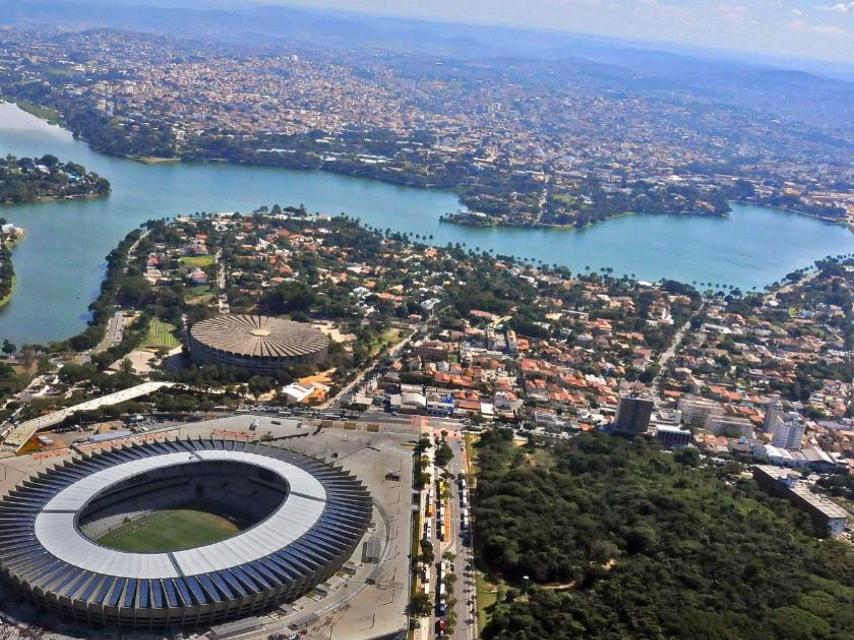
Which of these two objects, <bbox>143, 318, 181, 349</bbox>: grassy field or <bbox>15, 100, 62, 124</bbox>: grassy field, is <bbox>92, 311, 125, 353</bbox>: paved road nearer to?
<bbox>143, 318, 181, 349</bbox>: grassy field

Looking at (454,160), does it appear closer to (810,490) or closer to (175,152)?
(175,152)

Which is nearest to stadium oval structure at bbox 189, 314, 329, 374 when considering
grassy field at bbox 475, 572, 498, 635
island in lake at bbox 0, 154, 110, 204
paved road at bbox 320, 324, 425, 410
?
paved road at bbox 320, 324, 425, 410

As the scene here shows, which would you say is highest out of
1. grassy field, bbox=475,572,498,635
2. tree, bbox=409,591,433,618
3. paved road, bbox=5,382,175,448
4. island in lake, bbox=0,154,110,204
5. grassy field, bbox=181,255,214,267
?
tree, bbox=409,591,433,618

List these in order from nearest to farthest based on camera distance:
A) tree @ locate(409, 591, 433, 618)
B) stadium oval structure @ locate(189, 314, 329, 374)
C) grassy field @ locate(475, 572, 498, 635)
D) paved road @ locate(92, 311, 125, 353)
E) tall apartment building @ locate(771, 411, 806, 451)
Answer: tree @ locate(409, 591, 433, 618) → grassy field @ locate(475, 572, 498, 635) → tall apartment building @ locate(771, 411, 806, 451) → stadium oval structure @ locate(189, 314, 329, 374) → paved road @ locate(92, 311, 125, 353)

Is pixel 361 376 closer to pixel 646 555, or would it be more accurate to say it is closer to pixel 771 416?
pixel 646 555

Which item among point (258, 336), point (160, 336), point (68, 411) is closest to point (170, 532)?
point (68, 411)

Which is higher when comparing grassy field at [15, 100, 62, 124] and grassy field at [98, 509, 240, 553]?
grassy field at [98, 509, 240, 553]

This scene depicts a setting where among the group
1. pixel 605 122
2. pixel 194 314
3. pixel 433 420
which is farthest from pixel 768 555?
pixel 605 122
